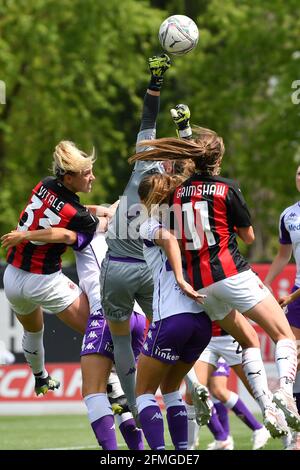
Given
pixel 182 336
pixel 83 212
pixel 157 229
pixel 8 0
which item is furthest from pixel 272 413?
pixel 8 0

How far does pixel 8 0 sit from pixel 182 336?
1608 cm

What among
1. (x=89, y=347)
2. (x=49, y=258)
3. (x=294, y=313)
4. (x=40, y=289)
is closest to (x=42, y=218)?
(x=49, y=258)

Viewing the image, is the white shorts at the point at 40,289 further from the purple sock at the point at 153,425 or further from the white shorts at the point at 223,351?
the white shorts at the point at 223,351

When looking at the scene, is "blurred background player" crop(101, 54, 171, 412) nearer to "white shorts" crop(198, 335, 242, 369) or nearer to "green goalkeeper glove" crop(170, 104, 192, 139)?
"green goalkeeper glove" crop(170, 104, 192, 139)

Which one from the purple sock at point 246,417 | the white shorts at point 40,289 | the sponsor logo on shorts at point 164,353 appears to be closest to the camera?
the sponsor logo on shorts at point 164,353

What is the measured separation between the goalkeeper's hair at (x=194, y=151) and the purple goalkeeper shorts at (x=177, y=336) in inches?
38.1

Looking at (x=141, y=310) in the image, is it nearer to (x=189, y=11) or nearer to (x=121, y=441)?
(x=121, y=441)

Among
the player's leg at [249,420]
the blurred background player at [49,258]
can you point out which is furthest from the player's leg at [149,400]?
the player's leg at [249,420]

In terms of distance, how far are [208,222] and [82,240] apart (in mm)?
1230

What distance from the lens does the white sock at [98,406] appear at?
6.94 metres

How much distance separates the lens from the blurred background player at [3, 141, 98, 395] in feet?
23.9

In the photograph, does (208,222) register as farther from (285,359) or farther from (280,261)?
(280,261)

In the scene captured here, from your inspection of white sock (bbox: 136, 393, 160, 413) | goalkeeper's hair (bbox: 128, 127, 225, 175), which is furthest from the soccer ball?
white sock (bbox: 136, 393, 160, 413)

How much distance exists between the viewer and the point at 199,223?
651 cm
